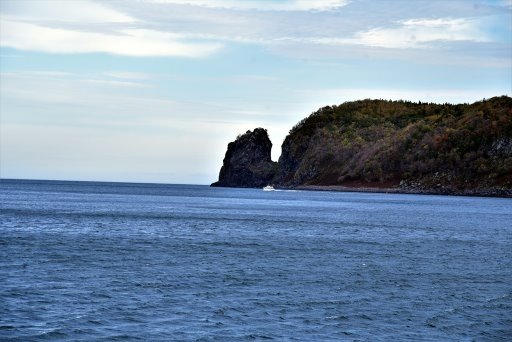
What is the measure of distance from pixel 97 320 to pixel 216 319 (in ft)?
15.2

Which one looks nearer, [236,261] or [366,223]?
[236,261]

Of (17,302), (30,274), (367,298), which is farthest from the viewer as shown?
(30,274)

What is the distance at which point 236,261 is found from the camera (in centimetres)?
4912

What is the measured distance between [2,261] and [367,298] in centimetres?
2344

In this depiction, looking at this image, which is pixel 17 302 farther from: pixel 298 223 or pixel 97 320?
pixel 298 223

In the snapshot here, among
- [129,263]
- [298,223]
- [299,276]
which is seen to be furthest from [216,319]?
[298,223]

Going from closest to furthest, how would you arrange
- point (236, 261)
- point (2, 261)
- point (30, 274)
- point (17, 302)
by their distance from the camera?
point (17, 302) → point (30, 274) → point (2, 261) → point (236, 261)

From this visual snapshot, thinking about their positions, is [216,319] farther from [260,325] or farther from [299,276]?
[299,276]

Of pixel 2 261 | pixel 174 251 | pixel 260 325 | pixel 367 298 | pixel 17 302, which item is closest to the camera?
pixel 260 325

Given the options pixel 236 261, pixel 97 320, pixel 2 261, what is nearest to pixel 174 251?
pixel 236 261

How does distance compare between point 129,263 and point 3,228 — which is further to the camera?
point 3,228

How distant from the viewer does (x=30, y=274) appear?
3988 cm

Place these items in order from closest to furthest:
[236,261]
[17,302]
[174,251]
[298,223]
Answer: [17,302] < [236,261] < [174,251] < [298,223]

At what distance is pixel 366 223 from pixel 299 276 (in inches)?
2351
